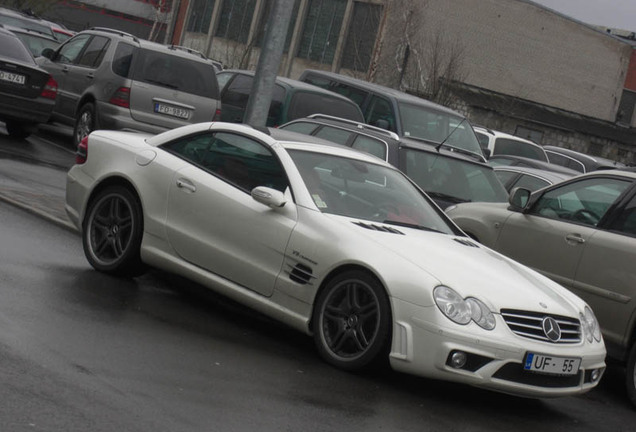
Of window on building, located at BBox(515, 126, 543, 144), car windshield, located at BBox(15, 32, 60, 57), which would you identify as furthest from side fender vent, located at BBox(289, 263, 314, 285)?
window on building, located at BBox(515, 126, 543, 144)

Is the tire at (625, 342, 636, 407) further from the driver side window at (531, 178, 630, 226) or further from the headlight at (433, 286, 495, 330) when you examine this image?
the headlight at (433, 286, 495, 330)

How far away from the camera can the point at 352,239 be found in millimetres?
7887

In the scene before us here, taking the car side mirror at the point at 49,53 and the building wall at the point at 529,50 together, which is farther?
the building wall at the point at 529,50

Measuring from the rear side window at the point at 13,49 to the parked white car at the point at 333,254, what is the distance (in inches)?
380

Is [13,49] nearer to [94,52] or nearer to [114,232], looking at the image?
[94,52]

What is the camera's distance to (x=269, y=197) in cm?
825

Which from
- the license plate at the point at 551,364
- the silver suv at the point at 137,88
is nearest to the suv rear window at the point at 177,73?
the silver suv at the point at 137,88

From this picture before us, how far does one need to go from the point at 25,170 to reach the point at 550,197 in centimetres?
735

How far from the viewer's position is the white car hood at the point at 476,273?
24.9 feet

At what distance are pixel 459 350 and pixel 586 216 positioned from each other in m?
3.34

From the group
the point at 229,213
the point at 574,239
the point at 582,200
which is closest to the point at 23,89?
the point at 582,200

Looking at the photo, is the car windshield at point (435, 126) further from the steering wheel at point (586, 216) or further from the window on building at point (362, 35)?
the window on building at point (362, 35)

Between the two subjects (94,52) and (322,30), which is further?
(322,30)

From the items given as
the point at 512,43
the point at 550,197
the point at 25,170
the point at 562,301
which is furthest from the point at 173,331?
the point at 512,43
